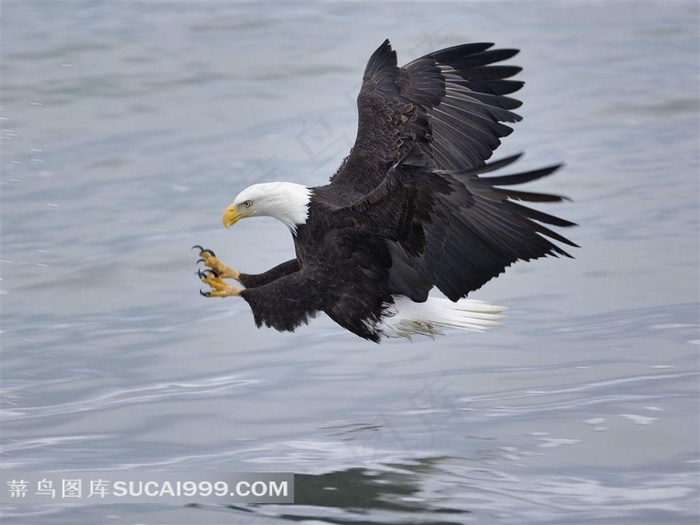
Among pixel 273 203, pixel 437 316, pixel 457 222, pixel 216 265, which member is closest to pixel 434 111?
pixel 273 203

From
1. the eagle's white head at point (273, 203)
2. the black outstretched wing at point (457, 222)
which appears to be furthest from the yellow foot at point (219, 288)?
the black outstretched wing at point (457, 222)

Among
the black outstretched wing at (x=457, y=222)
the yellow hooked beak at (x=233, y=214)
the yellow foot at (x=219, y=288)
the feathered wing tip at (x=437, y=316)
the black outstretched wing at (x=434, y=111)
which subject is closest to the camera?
the black outstretched wing at (x=457, y=222)

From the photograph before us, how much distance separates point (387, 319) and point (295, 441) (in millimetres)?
710

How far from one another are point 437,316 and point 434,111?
1.28 meters

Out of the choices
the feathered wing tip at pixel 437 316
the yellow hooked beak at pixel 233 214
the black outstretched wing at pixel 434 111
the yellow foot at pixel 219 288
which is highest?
the black outstretched wing at pixel 434 111

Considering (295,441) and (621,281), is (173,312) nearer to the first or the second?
(295,441)

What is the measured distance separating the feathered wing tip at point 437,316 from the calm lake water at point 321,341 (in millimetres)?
436

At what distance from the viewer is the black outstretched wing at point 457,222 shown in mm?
5195

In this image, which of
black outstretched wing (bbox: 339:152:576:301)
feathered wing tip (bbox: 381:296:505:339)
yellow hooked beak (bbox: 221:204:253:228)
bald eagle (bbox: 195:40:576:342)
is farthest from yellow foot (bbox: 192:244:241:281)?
black outstretched wing (bbox: 339:152:576:301)

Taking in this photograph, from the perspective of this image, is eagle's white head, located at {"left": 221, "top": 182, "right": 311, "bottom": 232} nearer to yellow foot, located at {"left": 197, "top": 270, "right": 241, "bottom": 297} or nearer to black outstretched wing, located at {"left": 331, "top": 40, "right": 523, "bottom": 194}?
yellow foot, located at {"left": 197, "top": 270, "right": 241, "bottom": 297}

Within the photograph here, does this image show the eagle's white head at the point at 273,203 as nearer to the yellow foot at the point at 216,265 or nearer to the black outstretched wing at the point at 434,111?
the yellow foot at the point at 216,265

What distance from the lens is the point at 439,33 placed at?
13547mm

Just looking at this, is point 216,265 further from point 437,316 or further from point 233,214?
point 437,316

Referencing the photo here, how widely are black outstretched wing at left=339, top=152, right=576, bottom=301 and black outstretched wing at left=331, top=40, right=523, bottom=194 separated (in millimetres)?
1013
